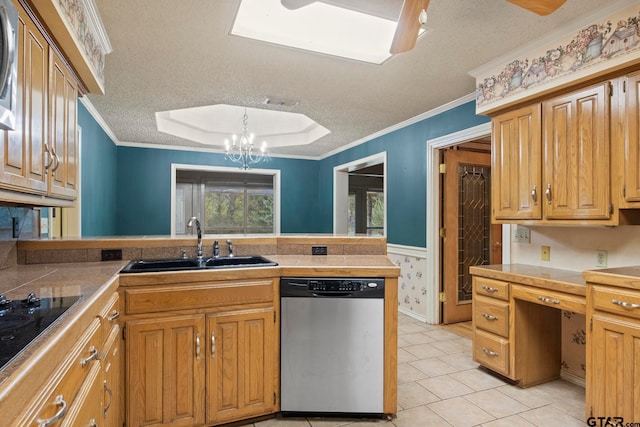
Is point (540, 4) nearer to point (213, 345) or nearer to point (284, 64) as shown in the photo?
point (284, 64)

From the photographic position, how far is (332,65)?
9.16 feet

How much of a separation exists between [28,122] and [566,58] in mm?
3041

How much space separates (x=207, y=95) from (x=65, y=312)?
2881mm

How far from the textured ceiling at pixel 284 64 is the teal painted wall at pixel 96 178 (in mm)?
288

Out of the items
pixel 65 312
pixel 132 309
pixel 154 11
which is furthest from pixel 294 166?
pixel 65 312

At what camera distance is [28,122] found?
1.48 meters

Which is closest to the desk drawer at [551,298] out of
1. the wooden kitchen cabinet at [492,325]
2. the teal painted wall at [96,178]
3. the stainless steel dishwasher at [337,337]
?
the wooden kitchen cabinet at [492,325]

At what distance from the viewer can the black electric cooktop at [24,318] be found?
33.5 inches

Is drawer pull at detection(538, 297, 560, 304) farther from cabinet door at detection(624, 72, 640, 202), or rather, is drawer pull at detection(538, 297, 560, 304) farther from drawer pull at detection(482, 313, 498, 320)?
cabinet door at detection(624, 72, 640, 202)

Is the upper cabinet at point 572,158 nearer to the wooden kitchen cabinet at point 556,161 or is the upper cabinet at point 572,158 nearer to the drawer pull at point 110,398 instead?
the wooden kitchen cabinet at point 556,161

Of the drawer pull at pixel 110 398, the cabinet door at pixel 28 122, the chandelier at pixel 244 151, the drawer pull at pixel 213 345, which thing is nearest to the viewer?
the cabinet door at pixel 28 122

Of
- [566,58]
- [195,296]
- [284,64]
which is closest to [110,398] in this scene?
[195,296]

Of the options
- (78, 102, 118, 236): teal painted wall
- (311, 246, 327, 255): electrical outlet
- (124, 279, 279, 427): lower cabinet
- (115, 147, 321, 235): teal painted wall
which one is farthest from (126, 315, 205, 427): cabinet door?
(115, 147, 321, 235): teal painted wall

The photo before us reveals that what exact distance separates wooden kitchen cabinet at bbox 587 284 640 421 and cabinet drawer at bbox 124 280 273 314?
5.99 ft
